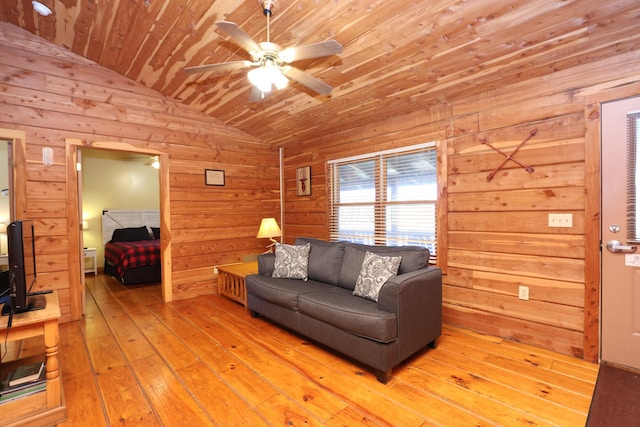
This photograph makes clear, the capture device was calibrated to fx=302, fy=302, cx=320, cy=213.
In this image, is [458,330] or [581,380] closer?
[581,380]

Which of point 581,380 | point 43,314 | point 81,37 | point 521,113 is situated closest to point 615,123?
point 521,113

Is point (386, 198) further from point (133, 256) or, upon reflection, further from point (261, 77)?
point (133, 256)

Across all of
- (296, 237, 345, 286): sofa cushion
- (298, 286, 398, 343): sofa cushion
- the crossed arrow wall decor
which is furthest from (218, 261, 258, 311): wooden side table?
the crossed arrow wall decor

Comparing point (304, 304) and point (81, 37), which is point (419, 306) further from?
point (81, 37)

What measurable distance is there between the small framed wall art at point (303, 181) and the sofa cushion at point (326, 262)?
4.78 feet

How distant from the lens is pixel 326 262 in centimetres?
326

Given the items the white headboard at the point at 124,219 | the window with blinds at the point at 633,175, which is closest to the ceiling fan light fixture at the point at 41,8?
the white headboard at the point at 124,219

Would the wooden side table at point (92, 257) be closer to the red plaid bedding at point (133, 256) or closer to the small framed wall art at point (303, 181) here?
the red plaid bedding at point (133, 256)

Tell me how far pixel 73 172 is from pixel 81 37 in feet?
4.71

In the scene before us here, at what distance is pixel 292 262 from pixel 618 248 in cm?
279

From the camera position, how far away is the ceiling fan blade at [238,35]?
1.60 metres

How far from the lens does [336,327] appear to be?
7.89 feet

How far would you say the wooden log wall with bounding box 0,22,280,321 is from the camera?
3.21 m

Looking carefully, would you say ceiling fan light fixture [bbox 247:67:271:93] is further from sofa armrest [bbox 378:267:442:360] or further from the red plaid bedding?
the red plaid bedding
